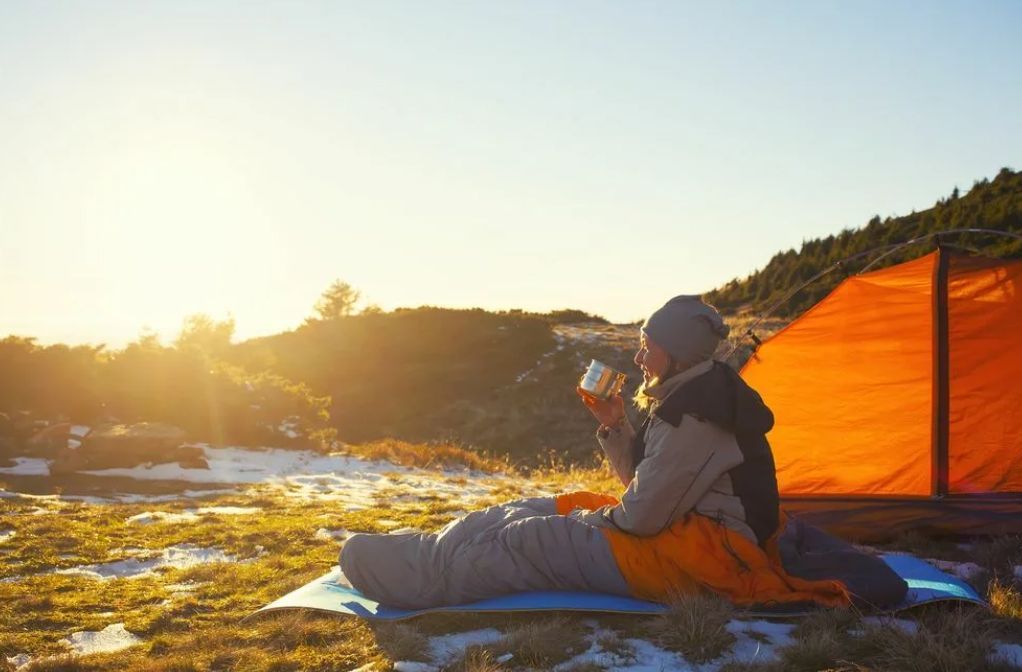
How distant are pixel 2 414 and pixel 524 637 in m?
11.4

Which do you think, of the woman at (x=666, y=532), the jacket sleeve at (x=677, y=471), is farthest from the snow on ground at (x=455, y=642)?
the jacket sleeve at (x=677, y=471)

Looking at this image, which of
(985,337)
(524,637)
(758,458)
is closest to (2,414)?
(524,637)

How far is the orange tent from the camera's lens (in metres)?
5.89

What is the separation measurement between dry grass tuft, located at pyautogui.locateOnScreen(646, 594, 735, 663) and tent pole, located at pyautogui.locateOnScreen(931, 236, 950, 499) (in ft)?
10.8

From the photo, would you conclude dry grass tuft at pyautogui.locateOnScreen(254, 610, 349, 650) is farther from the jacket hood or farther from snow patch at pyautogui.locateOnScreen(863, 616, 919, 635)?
snow patch at pyautogui.locateOnScreen(863, 616, 919, 635)

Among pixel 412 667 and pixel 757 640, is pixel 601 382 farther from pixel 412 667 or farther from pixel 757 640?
pixel 412 667

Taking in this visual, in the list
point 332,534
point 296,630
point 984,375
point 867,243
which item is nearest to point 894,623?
point 296,630

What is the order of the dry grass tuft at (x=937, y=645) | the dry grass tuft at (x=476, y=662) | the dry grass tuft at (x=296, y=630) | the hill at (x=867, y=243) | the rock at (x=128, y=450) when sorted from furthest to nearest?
the hill at (x=867, y=243)
the rock at (x=128, y=450)
the dry grass tuft at (x=296, y=630)
the dry grass tuft at (x=476, y=662)
the dry grass tuft at (x=937, y=645)

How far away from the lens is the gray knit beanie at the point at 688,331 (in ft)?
12.6

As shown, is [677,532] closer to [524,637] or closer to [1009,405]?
[524,637]

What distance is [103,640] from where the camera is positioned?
4062 millimetres

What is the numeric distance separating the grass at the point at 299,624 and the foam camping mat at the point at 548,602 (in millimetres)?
58

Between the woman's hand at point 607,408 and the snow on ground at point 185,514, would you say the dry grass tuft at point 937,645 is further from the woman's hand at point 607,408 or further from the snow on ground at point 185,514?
the snow on ground at point 185,514

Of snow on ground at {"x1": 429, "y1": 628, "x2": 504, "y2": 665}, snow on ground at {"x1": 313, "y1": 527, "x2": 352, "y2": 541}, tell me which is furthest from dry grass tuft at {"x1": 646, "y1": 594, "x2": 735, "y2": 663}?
snow on ground at {"x1": 313, "y1": 527, "x2": 352, "y2": 541}
